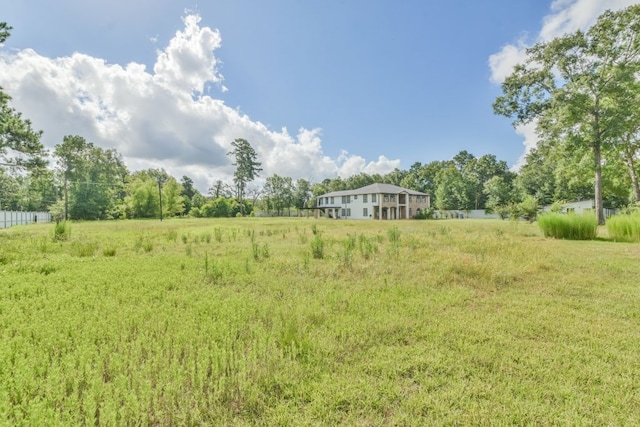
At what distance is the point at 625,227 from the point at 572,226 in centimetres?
157

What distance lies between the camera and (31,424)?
180cm

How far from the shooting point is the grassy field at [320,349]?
2.09 meters

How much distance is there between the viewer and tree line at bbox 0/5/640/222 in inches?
706

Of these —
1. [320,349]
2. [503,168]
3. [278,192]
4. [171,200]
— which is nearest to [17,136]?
[320,349]

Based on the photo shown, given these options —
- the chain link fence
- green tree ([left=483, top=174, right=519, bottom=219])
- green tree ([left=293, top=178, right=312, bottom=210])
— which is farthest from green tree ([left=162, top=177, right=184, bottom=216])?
green tree ([left=483, top=174, right=519, bottom=219])

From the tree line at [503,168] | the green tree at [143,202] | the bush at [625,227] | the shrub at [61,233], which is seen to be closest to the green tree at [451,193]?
the tree line at [503,168]

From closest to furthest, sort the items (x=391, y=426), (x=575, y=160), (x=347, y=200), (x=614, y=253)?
(x=391, y=426) → (x=614, y=253) → (x=575, y=160) → (x=347, y=200)

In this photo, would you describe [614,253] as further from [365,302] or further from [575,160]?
[575,160]

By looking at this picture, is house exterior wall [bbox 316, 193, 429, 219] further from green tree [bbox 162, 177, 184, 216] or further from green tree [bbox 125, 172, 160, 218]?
green tree [bbox 125, 172, 160, 218]

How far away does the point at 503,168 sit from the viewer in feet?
193

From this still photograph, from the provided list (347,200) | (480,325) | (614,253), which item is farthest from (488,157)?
(480,325)

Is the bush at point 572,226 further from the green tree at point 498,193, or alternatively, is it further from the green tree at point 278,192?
the green tree at point 278,192

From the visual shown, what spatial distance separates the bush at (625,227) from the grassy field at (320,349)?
717 centimetres

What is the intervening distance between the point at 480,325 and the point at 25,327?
18.1 ft
